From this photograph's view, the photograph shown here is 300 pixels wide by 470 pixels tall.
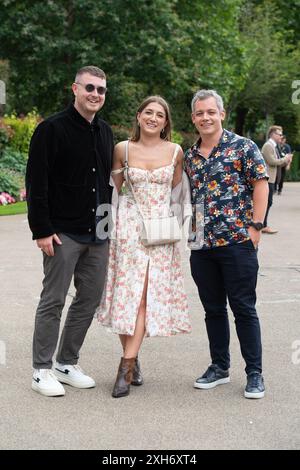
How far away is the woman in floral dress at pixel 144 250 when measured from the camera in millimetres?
4672

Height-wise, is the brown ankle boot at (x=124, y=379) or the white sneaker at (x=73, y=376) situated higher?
the brown ankle boot at (x=124, y=379)

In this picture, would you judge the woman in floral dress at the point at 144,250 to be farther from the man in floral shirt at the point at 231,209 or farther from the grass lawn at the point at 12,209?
the grass lawn at the point at 12,209

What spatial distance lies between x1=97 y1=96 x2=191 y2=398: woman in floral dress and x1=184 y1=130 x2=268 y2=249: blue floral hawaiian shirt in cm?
24

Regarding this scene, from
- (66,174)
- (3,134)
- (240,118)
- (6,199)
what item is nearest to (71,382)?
(66,174)

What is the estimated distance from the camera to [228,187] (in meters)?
4.59

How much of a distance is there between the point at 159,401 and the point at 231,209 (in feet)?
4.15

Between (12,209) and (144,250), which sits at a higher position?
(144,250)

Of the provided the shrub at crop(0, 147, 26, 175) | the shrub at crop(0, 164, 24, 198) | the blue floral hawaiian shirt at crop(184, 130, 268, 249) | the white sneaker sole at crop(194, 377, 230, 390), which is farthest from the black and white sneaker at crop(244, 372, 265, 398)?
the shrub at crop(0, 147, 26, 175)

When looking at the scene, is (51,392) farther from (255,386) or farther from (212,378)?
(255,386)

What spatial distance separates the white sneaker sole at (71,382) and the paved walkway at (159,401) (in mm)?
58

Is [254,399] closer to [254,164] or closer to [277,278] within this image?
[254,164]

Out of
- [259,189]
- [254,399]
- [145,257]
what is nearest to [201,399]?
[254,399]

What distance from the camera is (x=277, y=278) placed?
28.4 ft

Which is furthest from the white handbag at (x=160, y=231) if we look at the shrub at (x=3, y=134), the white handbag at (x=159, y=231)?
the shrub at (x=3, y=134)
